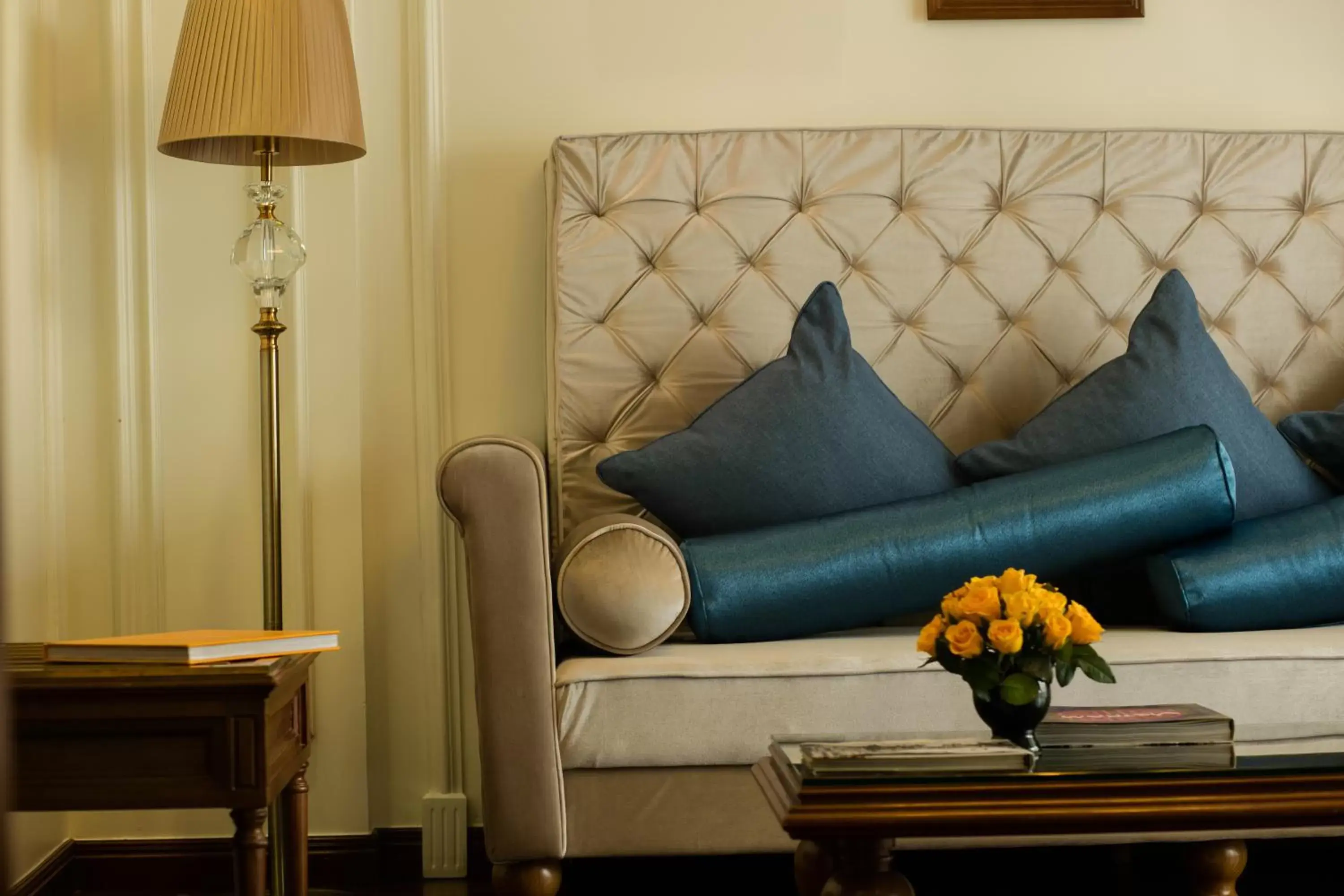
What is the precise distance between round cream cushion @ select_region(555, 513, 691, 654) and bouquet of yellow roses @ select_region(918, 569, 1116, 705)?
54cm

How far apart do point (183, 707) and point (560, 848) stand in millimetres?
504

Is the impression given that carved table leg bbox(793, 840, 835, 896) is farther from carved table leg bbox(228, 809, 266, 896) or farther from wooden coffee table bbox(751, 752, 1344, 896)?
carved table leg bbox(228, 809, 266, 896)

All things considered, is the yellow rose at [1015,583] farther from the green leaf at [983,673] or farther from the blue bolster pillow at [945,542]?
the blue bolster pillow at [945,542]

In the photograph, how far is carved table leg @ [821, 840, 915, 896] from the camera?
1181 mm

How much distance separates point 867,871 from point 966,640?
0.23 metres

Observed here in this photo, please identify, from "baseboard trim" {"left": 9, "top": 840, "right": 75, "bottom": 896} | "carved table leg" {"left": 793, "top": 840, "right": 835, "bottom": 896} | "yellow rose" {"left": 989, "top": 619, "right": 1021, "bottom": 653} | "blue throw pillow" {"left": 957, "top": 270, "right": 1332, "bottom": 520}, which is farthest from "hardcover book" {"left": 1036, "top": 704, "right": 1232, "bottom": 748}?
"baseboard trim" {"left": 9, "top": 840, "right": 75, "bottom": 896}

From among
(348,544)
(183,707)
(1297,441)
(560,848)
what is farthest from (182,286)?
(1297,441)

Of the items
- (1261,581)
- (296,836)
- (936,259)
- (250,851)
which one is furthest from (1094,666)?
(936,259)

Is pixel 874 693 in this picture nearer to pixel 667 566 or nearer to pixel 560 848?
pixel 667 566

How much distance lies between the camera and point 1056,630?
1.19 meters

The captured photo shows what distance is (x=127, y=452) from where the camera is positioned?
219 centimetres

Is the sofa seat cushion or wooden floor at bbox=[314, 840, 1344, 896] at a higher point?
the sofa seat cushion

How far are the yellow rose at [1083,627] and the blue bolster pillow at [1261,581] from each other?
2.18ft

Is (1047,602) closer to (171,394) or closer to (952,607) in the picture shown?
(952,607)
